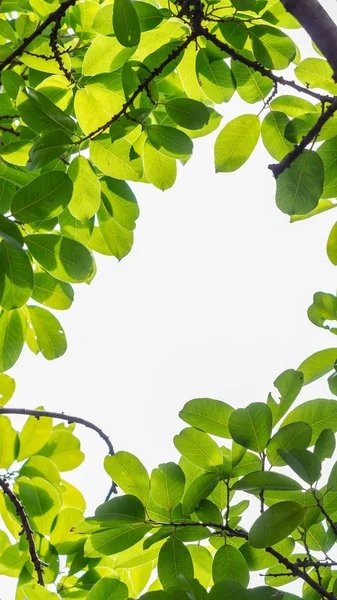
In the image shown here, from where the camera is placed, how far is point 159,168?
1.55m

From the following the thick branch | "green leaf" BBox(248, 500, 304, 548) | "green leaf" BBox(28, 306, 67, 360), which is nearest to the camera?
the thick branch

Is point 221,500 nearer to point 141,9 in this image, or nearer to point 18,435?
point 18,435

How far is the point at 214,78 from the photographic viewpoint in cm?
145

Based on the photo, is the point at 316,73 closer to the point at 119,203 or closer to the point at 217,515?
the point at 119,203

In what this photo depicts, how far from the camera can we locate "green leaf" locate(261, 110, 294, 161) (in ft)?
4.52

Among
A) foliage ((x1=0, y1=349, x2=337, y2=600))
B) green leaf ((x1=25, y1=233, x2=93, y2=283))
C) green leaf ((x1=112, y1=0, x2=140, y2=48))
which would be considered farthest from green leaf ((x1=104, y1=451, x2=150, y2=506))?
green leaf ((x1=112, y1=0, x2=140, y2=48))

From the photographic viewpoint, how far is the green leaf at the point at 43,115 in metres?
1.29

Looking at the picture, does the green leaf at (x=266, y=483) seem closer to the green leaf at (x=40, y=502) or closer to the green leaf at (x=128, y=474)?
the green leaf at (x=128, y=474)

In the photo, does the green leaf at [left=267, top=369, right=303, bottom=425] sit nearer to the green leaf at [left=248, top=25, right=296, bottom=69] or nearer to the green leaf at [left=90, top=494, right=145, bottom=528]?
the green leaf at [left=90, top=494, right=145, bottom=528]

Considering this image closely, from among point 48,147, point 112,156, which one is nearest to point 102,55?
point 112,156

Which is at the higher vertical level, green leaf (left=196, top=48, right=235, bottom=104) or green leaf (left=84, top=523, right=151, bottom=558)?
green leaf (left=196, top=48, right=235, bottom=104)

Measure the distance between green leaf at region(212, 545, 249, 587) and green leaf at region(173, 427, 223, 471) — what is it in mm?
168

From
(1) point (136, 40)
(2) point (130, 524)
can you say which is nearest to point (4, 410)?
(2) point (130, 524)

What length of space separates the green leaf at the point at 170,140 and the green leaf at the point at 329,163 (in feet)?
0.98
